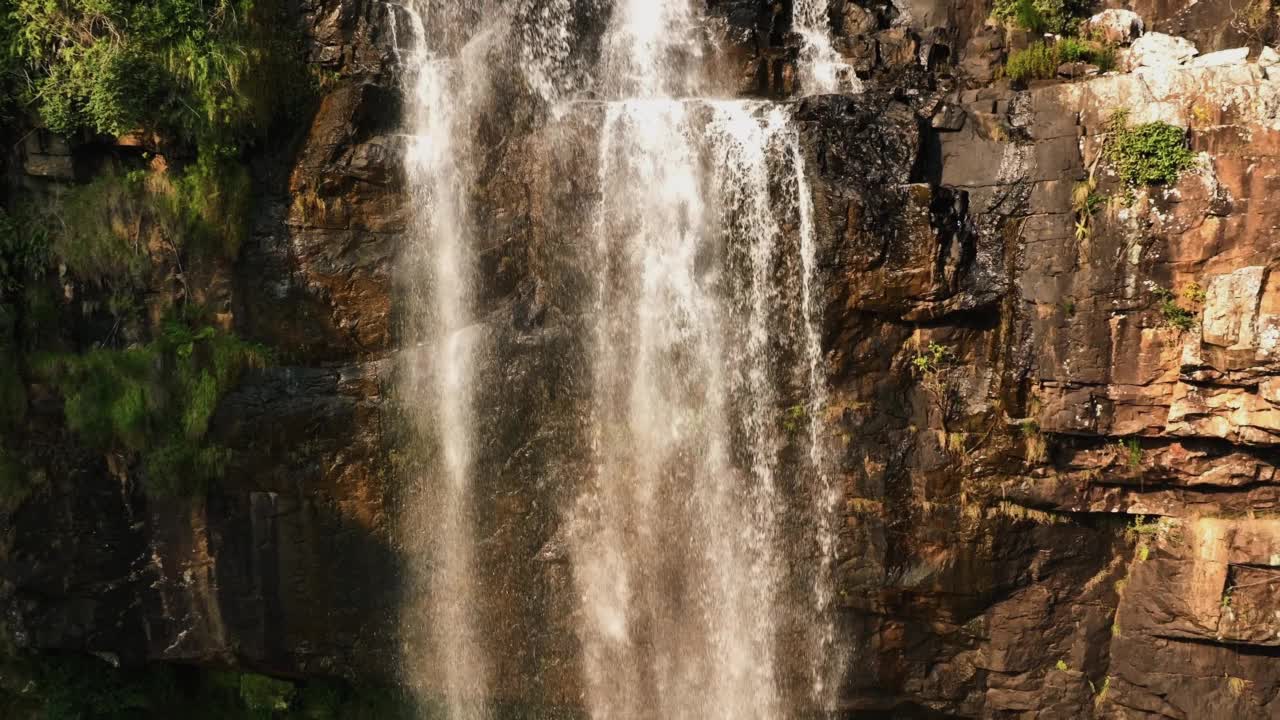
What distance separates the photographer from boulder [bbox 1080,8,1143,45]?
10.0 metres

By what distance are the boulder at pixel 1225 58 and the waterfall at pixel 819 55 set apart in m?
3.50

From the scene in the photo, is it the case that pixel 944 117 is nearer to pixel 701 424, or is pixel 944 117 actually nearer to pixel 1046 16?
pixel 1046 16

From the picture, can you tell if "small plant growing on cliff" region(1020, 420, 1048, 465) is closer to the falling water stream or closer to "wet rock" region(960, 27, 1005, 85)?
the falling water stream

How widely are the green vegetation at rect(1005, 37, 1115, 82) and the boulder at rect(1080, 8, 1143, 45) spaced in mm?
144

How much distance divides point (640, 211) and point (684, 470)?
283 centimetres

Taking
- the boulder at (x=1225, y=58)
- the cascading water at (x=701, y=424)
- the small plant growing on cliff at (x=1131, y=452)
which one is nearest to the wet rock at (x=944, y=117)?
the cascading water at (x=701, y=424)

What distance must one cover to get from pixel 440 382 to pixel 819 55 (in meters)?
6.04

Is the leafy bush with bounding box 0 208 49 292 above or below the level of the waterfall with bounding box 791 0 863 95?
below

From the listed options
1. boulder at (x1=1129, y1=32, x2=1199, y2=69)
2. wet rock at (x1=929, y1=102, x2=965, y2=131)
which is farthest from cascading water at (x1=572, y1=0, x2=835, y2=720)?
boulder at (x1=1129, y1=32, x2=1199, y2=69)

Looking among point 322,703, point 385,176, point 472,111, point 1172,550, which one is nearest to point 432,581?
point 322,703

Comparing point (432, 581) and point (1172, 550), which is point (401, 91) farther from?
point (1172, 550)

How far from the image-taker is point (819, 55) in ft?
37.2

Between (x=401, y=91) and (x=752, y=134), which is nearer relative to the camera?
(x=752, y=134)

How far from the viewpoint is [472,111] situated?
10.3m
